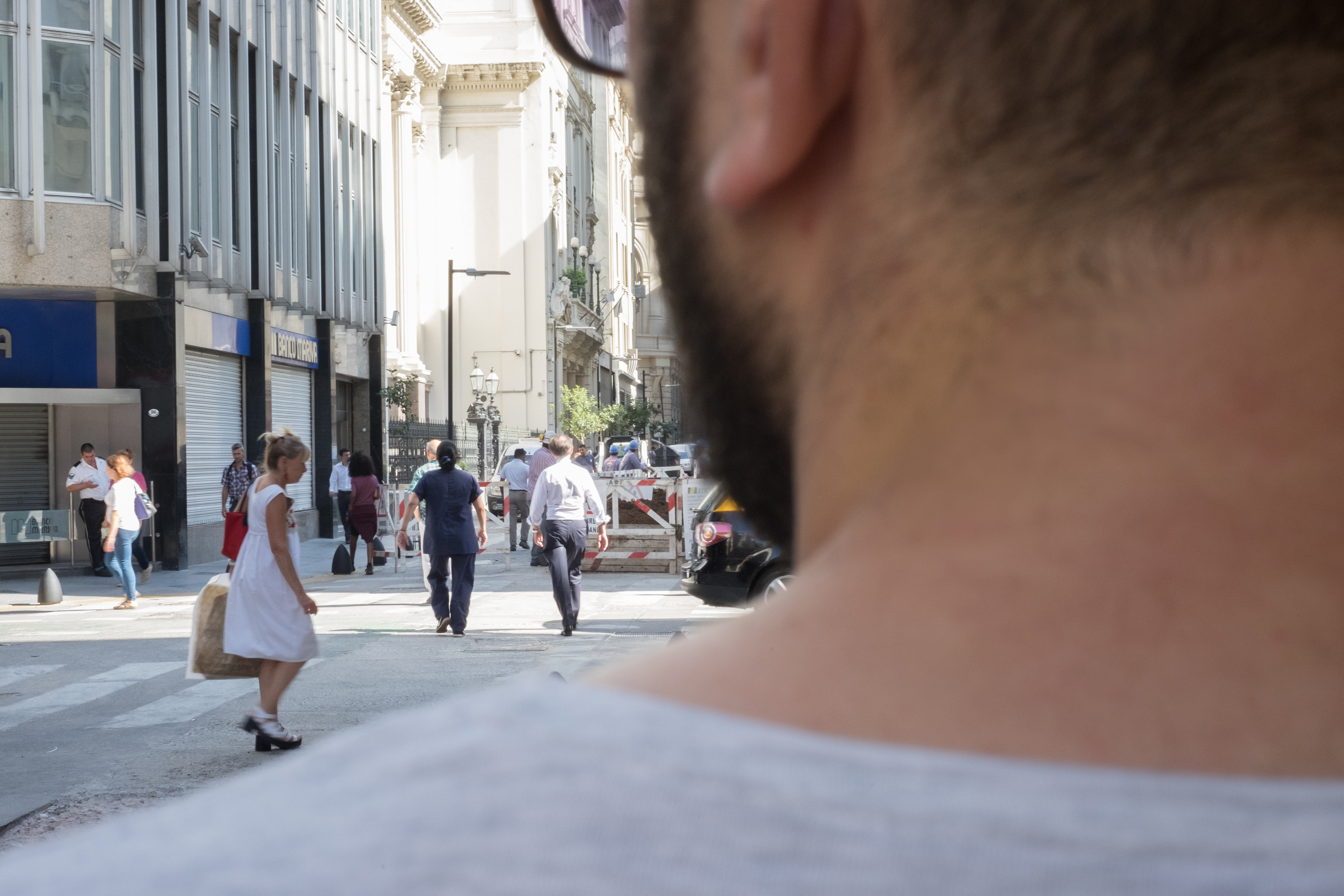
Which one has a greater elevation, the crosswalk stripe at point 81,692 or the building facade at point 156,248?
the building facade at point 156,248

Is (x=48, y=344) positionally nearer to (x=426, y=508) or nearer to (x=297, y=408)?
(x=297, y=408)

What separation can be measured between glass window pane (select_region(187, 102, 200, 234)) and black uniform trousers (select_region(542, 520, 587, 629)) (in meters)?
11.6

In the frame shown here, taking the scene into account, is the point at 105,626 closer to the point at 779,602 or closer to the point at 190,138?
the point at 190,138

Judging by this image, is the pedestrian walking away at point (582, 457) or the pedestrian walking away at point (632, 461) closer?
the pedestrian walking away at point (582, 457)

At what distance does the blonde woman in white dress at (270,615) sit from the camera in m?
7.89

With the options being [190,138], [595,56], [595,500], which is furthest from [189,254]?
[595,56]

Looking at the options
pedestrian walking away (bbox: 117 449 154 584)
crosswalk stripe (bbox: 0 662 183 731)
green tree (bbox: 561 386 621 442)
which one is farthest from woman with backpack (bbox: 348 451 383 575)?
green tree (bbox: 561 386 621 442)

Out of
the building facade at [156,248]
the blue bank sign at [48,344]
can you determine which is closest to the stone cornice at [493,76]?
the building facade at [156,248]

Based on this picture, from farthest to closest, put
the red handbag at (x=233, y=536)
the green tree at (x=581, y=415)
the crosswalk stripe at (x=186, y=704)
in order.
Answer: the green tree at (x=581, y=415)
the red handbag at (x=233, y=536)
the crosswalk stripe at (x=186, y=704)

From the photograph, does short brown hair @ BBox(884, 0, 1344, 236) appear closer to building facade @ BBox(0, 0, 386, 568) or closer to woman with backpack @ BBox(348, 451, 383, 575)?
woman with backpack @ BBox(348, 451, 383, 575)

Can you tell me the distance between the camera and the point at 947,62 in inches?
28.4

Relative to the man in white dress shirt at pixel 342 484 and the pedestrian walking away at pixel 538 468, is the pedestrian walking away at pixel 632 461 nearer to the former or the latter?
the pedestrian walking away at pixel 538 468

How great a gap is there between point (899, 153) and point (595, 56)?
2.12 feet

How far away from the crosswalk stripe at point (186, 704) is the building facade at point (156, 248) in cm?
1062
